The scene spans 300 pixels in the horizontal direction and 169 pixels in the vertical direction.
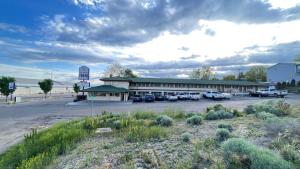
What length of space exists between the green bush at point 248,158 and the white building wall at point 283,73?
2918 inches

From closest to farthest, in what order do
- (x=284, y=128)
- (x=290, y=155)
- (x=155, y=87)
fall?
1. (x=290, y=155)
2. (x=284, y=128)
3. (x=155, y=87)

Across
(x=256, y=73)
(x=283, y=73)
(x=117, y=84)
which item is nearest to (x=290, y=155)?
(x=117, y=84)

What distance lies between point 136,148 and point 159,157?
127cm

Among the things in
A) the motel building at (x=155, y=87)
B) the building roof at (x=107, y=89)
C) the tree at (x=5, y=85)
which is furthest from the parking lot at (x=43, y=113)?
the motel building at (x=155, y=87)

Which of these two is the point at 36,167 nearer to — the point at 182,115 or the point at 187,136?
the point at 187,136

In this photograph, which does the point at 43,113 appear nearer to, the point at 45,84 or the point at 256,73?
the point at 45,84

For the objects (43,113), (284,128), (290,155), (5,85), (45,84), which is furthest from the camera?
(45,84)

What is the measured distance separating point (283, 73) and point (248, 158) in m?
78.1

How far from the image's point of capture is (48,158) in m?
6.64

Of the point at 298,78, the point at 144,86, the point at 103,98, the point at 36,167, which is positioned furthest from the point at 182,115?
the point at 298,78

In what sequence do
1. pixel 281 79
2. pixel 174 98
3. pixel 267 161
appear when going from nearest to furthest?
pixel 267 161 < pixel 174 98 < pixel 281 79

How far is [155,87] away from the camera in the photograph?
185 ft

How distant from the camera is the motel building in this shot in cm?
4794

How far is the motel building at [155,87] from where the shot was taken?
47.9 meters
